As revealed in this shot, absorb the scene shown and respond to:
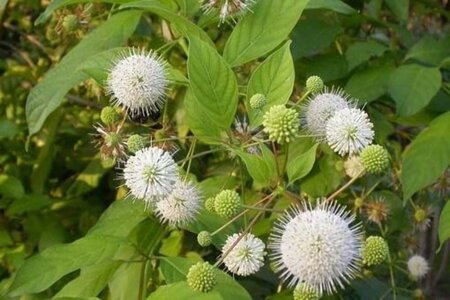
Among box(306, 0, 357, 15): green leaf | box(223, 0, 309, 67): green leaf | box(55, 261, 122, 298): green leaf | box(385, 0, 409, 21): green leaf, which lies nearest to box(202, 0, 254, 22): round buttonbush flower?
box(223, 0, 309, 67): green leaf

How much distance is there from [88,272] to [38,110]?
333 mm

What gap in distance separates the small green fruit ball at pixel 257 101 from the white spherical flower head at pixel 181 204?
0.56 feet

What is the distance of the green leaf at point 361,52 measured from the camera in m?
1.74

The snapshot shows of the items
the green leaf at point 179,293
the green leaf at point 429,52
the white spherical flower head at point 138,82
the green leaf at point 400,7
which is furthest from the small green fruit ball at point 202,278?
the green leaf at point 400,7

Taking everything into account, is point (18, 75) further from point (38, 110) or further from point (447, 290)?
point (447, 290)

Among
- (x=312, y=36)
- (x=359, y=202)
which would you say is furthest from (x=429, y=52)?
(x=359, y=202)

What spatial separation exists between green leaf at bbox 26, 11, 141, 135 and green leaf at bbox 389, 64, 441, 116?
501 mm

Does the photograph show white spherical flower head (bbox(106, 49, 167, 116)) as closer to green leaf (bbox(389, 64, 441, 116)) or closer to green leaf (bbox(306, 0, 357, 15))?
green leaf (bbox(306, 0, 357, 15))

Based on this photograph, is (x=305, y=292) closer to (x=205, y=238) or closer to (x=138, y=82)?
(x=205, y=238)

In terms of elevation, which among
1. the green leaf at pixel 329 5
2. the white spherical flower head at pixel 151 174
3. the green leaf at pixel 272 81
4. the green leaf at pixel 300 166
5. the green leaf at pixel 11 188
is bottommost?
the green leaf at pixel 11 188

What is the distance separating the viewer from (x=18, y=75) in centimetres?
256

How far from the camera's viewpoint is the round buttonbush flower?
4.51 feet

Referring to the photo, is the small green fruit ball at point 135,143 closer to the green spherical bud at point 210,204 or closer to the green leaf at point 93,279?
the green spherical bud at point 210,204

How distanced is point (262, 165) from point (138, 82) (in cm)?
27
